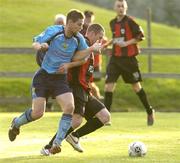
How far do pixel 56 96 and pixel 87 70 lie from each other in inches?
30.6

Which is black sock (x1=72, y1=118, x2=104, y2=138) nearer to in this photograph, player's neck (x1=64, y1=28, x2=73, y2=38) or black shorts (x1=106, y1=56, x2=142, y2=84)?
player's neck (x1=64, y1=28, x2=73, y2=38)

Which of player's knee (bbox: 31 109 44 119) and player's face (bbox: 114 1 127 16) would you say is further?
player's face (bbox: 114 1 127 16)

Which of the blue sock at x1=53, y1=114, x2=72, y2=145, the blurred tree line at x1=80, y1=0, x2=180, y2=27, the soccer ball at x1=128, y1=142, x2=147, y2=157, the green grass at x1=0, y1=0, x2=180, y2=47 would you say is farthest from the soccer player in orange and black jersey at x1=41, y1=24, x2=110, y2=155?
the blurred tree line at x1=80, y1=0, x2=180, y2=27

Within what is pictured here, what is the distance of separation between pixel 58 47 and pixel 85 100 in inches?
34.1

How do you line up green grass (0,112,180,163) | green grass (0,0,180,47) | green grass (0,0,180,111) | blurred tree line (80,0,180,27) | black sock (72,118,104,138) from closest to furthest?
green grass (0,112,180,163) → black sock (72,118,104,138) → green grass (0,0,180,111) → green grass (0,0,180,47) → blurred tree line (80,0,180,27)

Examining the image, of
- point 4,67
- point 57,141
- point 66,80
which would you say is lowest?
point 4,67

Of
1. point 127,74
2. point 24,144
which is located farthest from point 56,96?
point 127,74

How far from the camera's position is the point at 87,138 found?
Answer: 12125mm

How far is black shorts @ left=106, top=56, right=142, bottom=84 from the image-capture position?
14.8 metres

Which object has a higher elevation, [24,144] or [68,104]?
[68,104]

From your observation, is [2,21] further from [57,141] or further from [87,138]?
[57,141]

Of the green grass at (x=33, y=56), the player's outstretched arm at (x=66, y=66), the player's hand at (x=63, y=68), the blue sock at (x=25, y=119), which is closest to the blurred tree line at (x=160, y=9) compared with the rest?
the green grass at (x=33, y=56)

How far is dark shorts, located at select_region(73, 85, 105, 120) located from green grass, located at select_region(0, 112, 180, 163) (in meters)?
0.49

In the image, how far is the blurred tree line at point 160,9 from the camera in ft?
125
